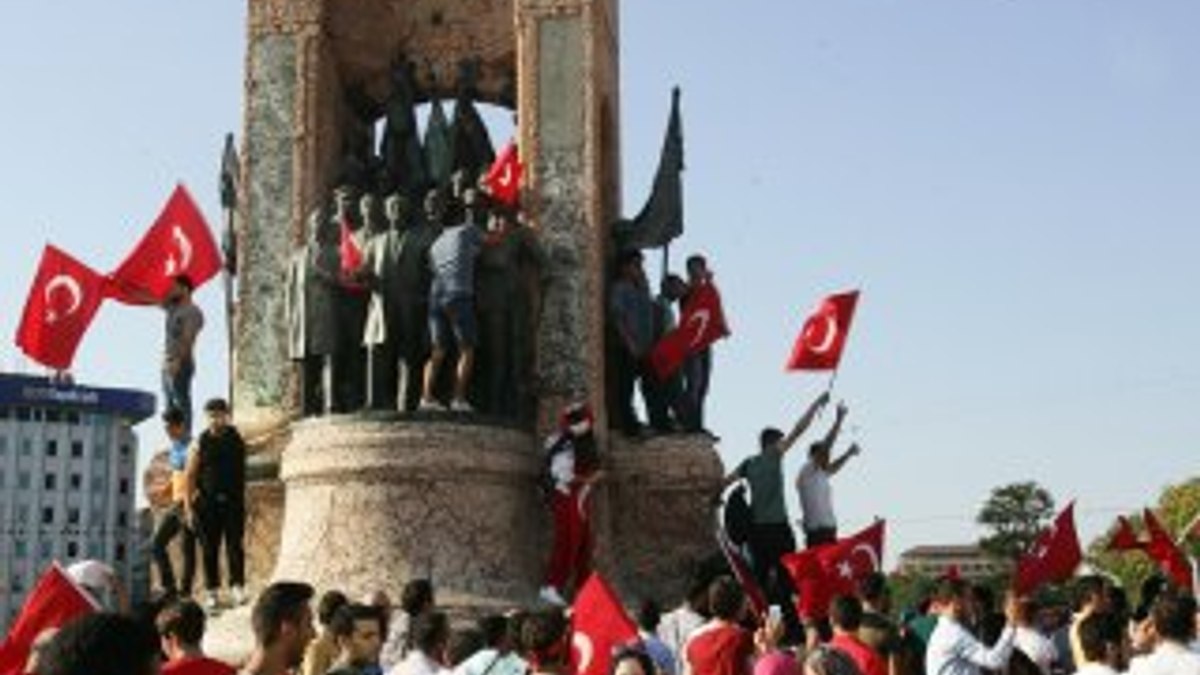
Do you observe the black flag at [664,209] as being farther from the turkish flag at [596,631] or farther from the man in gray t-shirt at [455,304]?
the turkish flag at [596,631]

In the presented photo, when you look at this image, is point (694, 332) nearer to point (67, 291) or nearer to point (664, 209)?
point (664, 209)

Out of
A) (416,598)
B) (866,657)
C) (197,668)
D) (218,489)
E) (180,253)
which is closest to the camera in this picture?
(197,668)

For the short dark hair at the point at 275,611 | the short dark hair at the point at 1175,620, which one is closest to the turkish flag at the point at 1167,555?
the short dark hair at the point at 1175,620

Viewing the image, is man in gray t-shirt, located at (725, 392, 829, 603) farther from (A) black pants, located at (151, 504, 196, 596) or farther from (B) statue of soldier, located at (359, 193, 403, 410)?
(A) black pants, located at (151, 504, 196, 596)

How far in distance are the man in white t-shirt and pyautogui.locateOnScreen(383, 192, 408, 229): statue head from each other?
4.46 meters

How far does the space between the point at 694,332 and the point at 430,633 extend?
11.0 meters

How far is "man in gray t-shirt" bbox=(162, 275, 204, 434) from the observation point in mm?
18781

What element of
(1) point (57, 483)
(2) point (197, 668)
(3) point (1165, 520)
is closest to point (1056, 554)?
(2) point (197, 668)

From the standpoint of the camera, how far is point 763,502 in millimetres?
17312

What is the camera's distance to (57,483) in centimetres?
10831

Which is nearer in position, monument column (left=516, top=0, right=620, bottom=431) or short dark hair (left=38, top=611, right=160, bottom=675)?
short dark hair (left=38, top=611, right=160, bottom=675)

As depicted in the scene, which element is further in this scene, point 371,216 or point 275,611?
point 371,216

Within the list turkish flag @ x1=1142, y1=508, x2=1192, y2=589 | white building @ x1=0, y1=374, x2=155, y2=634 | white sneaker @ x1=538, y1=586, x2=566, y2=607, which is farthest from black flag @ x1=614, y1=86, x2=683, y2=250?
white building @ x1=0, y1=374, x2=155, y2=634

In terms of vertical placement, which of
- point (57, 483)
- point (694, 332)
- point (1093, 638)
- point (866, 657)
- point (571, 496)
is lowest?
point (866, 657)
